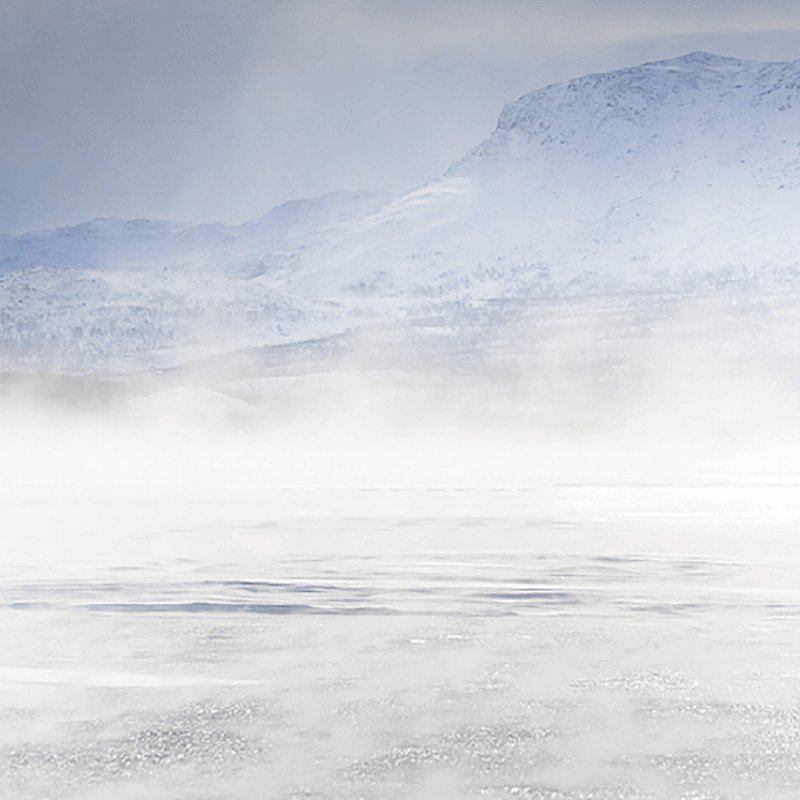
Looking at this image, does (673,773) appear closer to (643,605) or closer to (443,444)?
(643,605)

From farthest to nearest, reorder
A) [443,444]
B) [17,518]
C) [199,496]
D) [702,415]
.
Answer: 1. [702,415]
2. [443,444]
3. [199,496]
4. [17,518]

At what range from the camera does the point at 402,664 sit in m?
12.2

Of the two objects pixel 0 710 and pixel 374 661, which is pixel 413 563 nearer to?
pixel 374 661

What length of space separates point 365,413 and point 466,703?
9714cm

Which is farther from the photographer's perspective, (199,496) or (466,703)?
(199,496)

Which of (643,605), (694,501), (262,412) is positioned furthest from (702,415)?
(643,605)

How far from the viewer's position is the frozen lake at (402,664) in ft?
29.6

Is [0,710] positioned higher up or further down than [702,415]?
higher up

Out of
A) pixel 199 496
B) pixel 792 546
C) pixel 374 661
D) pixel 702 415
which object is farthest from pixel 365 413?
pixel 374 661

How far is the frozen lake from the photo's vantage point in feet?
29.6

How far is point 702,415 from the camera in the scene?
101 m

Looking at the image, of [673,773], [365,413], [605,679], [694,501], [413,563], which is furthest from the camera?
[365,413]

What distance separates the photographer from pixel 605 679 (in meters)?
11.6

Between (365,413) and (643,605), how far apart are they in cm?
9274
